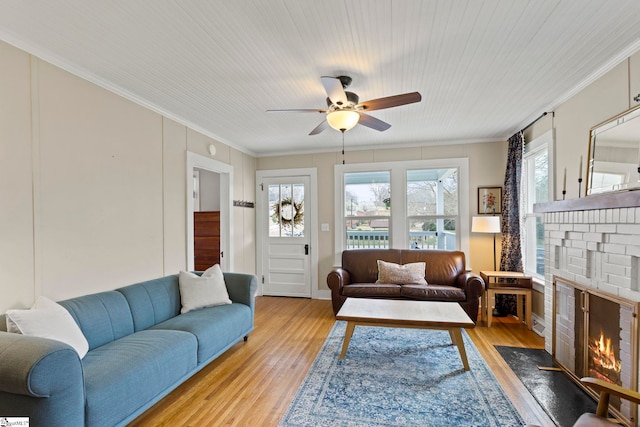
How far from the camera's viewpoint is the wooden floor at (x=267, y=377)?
79.7 inches

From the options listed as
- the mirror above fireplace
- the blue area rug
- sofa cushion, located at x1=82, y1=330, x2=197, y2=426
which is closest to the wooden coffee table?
the blue area rug

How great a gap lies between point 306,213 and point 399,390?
3279 mm

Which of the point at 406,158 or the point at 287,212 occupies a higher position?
the point at 406,158

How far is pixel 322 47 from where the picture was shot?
6.78ft

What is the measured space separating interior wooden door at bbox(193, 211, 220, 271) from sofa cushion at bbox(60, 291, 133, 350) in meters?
2.12

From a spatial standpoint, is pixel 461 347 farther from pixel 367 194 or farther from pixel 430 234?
pixel 367 194

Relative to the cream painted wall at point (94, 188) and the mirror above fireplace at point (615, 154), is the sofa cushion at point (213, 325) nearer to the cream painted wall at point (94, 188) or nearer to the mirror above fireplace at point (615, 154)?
the cream painted wall at point (94, 188)

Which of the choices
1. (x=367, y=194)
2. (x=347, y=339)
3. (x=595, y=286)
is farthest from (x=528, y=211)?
(x=347, y=339)

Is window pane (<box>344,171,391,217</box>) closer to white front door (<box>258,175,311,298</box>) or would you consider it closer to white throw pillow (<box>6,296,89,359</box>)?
white front door (<box>258,175,311,298</box>)

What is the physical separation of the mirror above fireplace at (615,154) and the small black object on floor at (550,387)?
153 centimetres

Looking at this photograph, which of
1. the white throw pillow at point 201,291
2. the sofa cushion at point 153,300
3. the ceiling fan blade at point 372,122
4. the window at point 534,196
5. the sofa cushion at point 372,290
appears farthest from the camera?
the sofa cushion at point 372,290

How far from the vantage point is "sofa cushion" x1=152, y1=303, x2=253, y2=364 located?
2.46 m

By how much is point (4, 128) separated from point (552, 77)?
4.07 meters

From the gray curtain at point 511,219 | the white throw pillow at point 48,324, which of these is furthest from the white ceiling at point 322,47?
the white throw pillow at point 48,324
